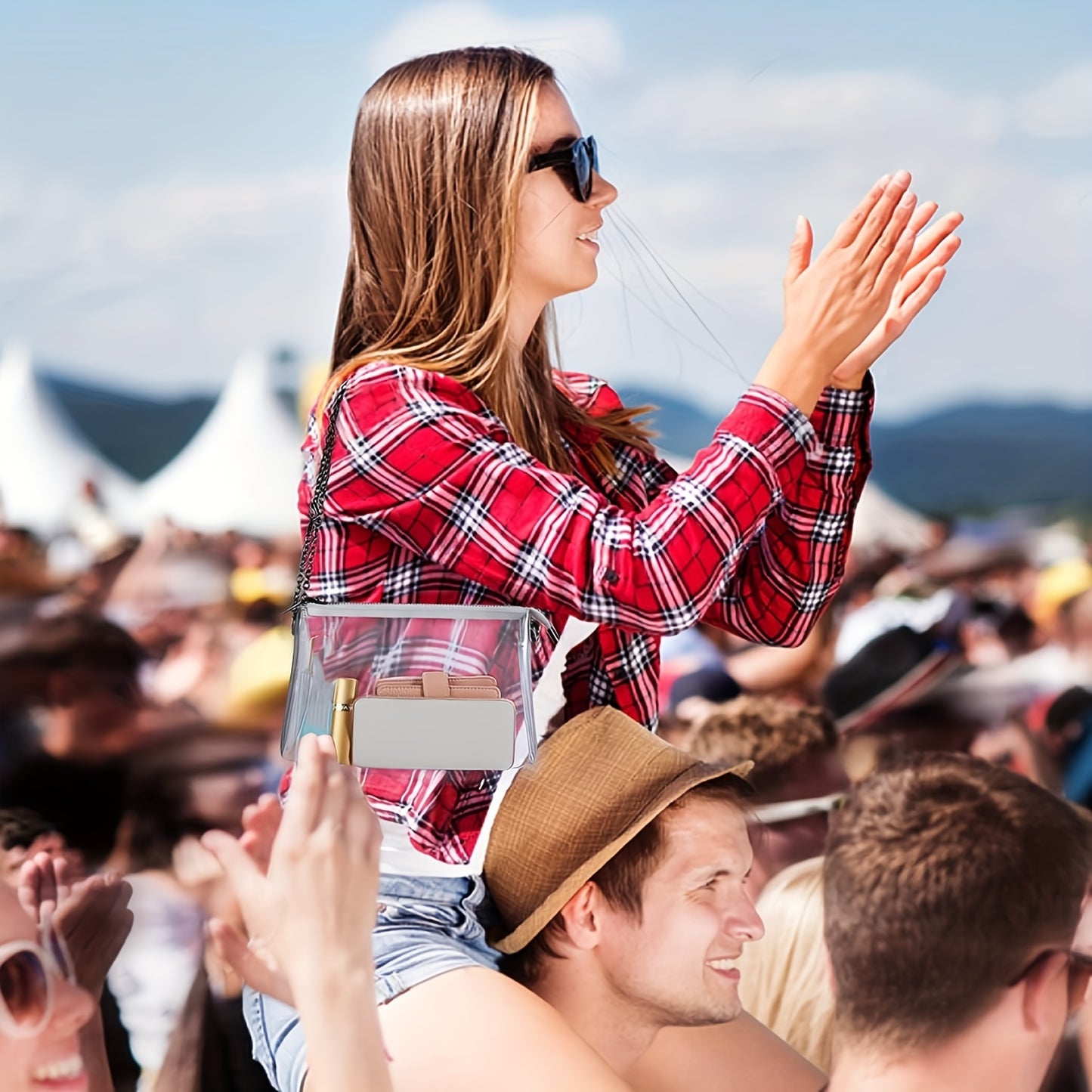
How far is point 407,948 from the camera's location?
3.21 feet

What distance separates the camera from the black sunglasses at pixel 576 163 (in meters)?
1.00

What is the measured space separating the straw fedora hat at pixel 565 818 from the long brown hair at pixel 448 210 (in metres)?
0.22

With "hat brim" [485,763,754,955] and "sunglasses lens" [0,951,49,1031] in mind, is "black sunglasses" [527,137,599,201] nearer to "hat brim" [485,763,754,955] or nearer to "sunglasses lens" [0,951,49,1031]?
"hat brim" [485,763,754,955]

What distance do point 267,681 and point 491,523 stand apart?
0.85 m

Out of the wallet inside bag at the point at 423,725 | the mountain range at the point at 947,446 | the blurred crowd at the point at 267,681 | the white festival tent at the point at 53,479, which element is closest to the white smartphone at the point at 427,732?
the wallet inside bag at the point at 423,725

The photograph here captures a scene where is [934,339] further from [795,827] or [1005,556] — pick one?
[795,827]

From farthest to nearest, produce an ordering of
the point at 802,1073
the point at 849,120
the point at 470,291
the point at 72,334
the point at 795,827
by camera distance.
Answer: the point at 72,334 < the point at 849,120 < the point at 795,827 < the point at 802,1073 < the point at 470,291

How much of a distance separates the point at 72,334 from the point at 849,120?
967mm

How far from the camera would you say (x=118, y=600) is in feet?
5.86

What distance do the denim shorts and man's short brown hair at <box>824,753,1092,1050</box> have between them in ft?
1.17

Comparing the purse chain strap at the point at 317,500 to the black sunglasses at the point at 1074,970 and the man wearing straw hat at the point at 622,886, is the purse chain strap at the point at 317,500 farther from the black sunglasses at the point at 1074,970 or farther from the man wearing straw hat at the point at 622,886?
the black sunglasses at the point at 1074,970

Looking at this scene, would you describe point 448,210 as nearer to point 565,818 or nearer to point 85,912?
point 565,818

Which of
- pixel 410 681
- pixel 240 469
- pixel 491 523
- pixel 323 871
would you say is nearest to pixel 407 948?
pixel 323 871

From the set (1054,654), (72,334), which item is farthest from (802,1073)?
(72,334)
